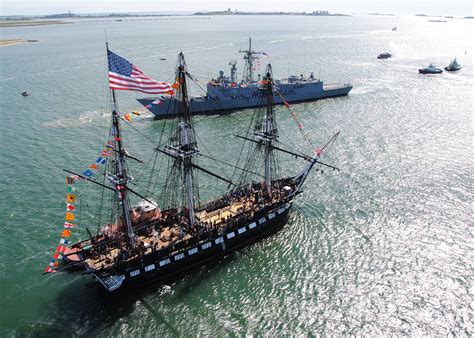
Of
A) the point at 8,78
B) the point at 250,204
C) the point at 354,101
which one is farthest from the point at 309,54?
the point at 250,204

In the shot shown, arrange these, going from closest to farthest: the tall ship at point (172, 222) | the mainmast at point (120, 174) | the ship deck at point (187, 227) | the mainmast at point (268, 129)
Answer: the mainmast at point (120, 174)
the tall ship at point (172, 222)
the ship deck at point (187, 227)
the mainmast at point (268, 129)

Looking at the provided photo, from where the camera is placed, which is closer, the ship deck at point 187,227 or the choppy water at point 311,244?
the choppy water at point 311,244

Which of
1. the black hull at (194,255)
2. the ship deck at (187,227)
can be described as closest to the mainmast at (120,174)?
the ship deck at (187,227)

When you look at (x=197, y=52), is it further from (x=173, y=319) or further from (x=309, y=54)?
(x=173, y=319)

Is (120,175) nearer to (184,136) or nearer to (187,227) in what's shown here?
(184,136)

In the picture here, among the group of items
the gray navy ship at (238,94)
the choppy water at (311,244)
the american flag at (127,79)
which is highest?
the american flag at (127,79)

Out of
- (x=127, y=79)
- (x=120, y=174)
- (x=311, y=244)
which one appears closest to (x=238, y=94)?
(x=311, y=244)

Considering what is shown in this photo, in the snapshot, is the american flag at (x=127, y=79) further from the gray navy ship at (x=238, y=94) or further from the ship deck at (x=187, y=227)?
the gray navy ship at (x=238, y=94)

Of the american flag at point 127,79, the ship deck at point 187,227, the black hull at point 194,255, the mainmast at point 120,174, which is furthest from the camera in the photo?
the ship deck at point 187,227
